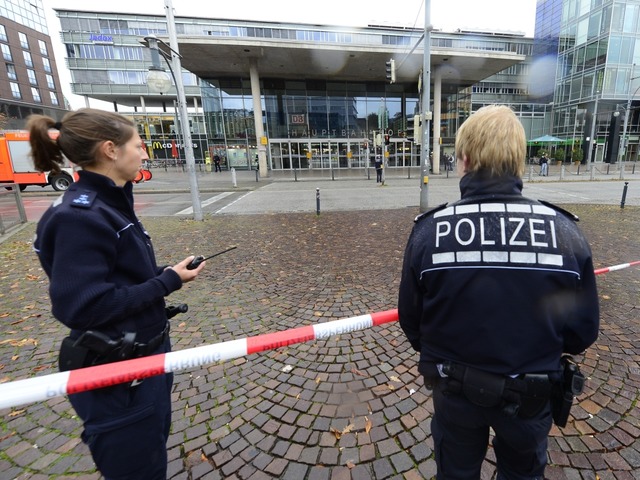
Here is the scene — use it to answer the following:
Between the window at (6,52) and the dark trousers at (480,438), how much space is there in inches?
3212

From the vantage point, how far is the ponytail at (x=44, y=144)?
146 centimetres

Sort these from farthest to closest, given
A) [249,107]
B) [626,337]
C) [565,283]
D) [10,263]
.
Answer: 1. [249,107]
2. [10,263]
3. [626,337]
4. [565,283]

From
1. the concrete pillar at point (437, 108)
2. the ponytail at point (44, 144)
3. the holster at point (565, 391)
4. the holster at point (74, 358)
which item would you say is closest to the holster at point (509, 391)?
the holster at point (565, 391)

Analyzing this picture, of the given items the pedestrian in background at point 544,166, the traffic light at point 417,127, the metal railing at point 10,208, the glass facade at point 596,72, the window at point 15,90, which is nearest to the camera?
the metal railing at point 10,208

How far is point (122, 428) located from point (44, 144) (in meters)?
1.30

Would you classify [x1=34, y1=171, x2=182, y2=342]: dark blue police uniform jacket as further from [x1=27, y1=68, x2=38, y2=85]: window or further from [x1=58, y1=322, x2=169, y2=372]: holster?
[x1=27, y1=68, x2=38, y2=85]: window

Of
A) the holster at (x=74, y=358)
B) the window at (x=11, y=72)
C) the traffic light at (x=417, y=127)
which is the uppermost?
the window at (x=11, y=72)

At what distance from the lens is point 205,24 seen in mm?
40781

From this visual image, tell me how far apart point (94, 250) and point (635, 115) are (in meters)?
58.2

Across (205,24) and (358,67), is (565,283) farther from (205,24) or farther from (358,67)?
(205,24)

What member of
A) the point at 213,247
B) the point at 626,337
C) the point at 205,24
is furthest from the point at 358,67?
the point at 626,337

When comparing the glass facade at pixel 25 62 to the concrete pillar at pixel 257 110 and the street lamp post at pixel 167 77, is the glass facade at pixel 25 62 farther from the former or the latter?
the street lamp post at pixel 167 77

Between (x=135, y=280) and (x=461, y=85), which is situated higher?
(x=461, y=85)

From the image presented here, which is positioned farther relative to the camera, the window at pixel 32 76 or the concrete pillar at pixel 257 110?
the window at pixel 32 76
